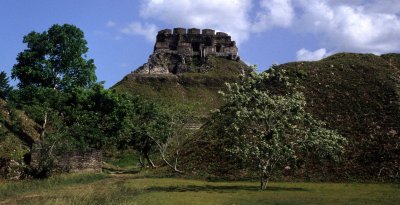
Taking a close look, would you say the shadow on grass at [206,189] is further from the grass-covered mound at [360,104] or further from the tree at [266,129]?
the grass-covered mound at [360,104]

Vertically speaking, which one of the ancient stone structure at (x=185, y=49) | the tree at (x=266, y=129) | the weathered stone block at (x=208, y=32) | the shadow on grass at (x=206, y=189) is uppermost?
the weathered stone block at (x=208, y=32)

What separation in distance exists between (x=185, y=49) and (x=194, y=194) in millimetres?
78337

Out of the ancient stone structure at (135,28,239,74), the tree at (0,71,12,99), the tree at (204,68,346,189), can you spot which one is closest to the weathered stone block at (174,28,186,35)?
the ancient stone structure at (135,28,239,74)

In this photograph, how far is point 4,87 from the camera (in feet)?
182

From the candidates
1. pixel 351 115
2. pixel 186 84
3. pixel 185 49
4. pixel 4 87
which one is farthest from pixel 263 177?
pixel 185 49

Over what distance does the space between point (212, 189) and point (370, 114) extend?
18.6 metres

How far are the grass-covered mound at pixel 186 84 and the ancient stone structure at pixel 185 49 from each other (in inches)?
179

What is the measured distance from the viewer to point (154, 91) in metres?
82.0

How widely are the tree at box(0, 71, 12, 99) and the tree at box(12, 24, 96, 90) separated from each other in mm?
6594

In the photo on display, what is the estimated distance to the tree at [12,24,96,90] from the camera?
47969 mm

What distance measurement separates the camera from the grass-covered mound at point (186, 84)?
3137 inches

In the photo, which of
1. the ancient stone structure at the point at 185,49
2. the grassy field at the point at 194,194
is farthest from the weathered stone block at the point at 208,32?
the grassy field at the point at 194,194

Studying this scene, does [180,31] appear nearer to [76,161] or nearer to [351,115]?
[351,115]

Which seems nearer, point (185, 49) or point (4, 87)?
point (4, 87)
